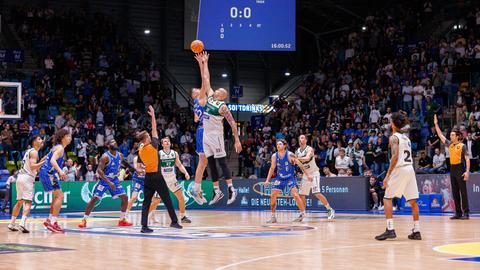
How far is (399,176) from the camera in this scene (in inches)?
567

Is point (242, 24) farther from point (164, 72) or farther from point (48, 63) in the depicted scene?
point (164, 72)

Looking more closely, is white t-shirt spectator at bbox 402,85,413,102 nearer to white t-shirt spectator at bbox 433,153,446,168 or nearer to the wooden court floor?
white t-shirt spectator at bbox 433,153,446,168

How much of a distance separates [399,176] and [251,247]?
3313 mm

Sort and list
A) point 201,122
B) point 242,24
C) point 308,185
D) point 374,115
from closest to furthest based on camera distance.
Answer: point 201,122 < point 308,185 < point 242,24 < point 374,115

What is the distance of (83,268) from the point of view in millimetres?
10133

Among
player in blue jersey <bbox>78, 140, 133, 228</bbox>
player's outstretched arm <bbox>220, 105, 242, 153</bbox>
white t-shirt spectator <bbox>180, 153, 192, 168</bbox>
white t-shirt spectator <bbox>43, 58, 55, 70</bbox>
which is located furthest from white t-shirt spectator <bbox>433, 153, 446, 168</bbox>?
white t-shirt spectator <bbox>43, 58, 55, 70</bbox>

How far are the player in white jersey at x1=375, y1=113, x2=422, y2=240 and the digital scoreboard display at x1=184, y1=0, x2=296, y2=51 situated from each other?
569 inches

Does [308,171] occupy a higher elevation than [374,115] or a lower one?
lower

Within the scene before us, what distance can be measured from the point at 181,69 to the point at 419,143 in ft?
57.8

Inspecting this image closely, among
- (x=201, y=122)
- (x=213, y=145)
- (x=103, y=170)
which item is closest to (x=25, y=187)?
(x=103, y=170)

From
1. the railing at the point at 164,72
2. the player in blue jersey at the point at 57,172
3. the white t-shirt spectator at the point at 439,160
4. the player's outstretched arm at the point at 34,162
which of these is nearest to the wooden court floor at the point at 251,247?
the player in blue jersey at the point at 57,172

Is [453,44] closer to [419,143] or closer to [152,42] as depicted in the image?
[419,143]

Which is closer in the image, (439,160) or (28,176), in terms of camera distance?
(28,176)

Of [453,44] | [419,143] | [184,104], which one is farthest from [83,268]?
[184,104]
